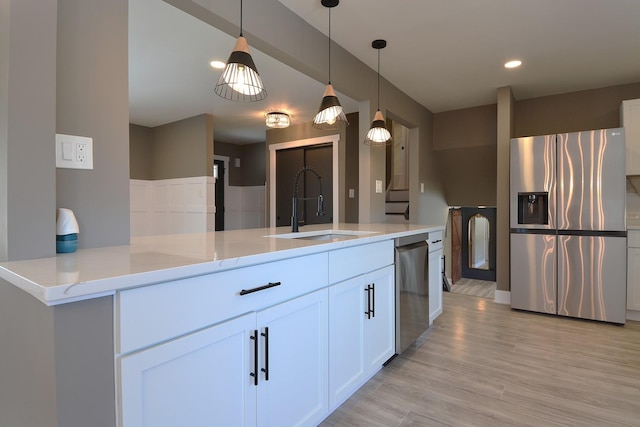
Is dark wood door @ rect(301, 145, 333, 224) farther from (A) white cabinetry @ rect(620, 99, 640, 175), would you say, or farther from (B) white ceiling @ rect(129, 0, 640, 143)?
(A) white cabinetry @ rect(620, 99, 640, 175)

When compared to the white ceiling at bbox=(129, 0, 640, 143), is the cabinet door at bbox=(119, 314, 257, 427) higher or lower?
lower

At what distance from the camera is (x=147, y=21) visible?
237 cm

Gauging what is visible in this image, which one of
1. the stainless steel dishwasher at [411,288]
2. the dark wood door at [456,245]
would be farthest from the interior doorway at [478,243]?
the stainless steel dishwasher at [411,288]

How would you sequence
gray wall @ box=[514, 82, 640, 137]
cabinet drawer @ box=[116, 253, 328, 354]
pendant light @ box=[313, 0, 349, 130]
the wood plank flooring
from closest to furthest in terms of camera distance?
cabinet drawer @ box=[116, 253, 328, 354] → pendant light @ box=[313, 0, 349, 130] → gray wall @ box=[514, 82, 640, 137] → the wood plank flooring

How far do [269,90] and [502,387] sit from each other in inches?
136

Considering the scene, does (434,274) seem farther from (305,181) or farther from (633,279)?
(305,181)

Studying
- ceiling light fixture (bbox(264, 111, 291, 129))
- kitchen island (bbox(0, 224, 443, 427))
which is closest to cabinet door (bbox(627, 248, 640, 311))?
kitchen island (bbox(0, 224, 443, 427))

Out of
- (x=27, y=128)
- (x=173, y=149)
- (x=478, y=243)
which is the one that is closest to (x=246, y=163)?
(x=173, y=149)

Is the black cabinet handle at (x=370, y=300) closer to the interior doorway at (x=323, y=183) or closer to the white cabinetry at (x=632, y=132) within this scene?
the interior doorway at (x=323, y=183)

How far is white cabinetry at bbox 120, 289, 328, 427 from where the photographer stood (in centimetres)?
88

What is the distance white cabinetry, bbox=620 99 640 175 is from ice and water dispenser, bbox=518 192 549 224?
2.74 ft

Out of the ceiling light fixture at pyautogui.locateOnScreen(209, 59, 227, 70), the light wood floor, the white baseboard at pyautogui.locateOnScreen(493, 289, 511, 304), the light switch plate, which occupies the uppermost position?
the ceiling light fixture at pyautogui.locateOnScreen(209, 59, 227, 70)

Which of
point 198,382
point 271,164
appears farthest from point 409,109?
point 198,382

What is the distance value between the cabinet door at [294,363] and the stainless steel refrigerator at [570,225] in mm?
2871
